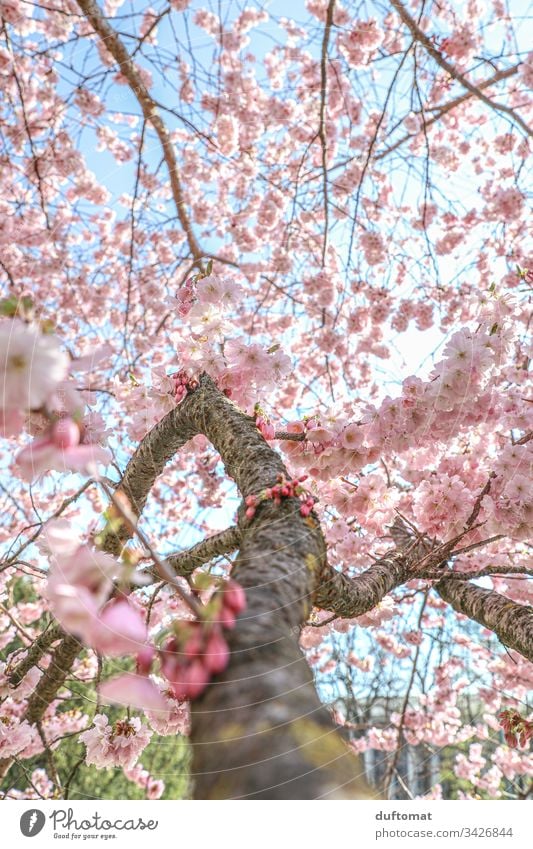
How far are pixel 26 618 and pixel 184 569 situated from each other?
105 inches

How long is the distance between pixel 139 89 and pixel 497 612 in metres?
2.26

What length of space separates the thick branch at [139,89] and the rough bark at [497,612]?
2041 millimetres

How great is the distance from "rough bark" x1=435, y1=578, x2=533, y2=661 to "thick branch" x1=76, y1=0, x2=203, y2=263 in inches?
80.3

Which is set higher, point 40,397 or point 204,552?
point 204,552

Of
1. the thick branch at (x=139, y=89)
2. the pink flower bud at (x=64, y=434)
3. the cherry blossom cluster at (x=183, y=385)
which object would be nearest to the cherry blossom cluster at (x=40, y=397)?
the pink flower bud at (x=64, y=434)

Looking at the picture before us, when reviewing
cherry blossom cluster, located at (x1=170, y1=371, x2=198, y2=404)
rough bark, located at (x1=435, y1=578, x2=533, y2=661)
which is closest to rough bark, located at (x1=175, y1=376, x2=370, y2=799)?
cherry blossom cluster, located at (x1=170, y1=371, x2=198, y2=404)

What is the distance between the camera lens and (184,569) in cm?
125

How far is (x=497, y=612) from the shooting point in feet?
4.16

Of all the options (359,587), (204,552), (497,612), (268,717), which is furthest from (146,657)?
(497,612)

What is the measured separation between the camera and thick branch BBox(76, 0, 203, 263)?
194cm

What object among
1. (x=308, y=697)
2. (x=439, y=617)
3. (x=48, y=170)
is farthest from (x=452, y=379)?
(x=48, y=170)
